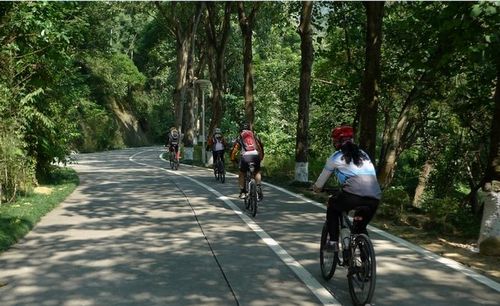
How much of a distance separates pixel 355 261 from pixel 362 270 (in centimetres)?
18

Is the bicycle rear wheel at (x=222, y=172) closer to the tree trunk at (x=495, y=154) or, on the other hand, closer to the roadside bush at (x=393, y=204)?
the roadside bush at (x=393, y=204)

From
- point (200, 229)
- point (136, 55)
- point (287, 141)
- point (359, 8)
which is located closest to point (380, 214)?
point (200, 229)

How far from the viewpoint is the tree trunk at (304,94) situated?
17828 millimetres

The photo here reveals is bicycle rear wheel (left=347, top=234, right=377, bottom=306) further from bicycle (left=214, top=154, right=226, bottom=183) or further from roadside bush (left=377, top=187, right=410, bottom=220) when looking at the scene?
bicycle (left=214, top=154, right=226, bottom=183)

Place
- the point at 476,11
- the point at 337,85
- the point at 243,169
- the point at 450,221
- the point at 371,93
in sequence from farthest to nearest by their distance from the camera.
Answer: the point at 337,85 → the point at 371,93 → the point at 243,169 → the point at 450,221 → the point at 476,11

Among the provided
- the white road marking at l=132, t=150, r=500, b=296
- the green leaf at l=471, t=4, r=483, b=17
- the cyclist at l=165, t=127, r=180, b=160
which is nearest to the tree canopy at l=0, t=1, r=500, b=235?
the green leaf at l=471, t=4, r=483, b=17

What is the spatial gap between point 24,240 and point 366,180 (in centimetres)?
598

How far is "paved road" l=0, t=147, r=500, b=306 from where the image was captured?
19.1 feet

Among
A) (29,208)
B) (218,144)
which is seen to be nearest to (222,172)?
(218,144)

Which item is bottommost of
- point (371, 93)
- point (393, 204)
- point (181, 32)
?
point (393, 204)

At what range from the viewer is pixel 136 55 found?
71.1 metres

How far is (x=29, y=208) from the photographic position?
1154cm

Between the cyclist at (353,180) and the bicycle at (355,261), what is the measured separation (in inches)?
5.6

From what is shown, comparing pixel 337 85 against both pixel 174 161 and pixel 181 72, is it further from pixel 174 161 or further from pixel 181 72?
pixel 181 72
